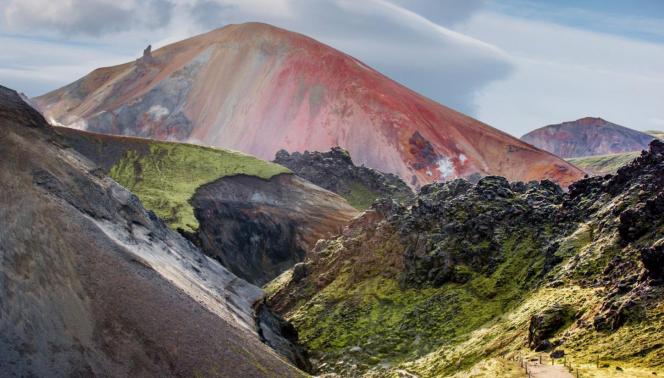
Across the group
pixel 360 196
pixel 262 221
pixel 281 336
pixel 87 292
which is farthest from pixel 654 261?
pixel 360 196

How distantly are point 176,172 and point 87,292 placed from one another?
281 feet

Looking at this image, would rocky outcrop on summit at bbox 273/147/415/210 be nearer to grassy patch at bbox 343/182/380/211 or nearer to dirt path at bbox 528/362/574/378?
grassy patch at bbox 343/182/380/211

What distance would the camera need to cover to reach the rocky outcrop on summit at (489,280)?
221 feet

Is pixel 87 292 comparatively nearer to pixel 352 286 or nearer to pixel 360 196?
pixel 352 286

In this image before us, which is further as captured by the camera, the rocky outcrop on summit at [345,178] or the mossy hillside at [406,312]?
the rocky outcrop on summit at [345,178]

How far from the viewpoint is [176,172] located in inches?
5955

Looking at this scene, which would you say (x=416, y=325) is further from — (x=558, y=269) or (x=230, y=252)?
(x=230, y=252)

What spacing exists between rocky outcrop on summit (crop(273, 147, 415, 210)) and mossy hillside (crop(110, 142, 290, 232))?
22016 mm

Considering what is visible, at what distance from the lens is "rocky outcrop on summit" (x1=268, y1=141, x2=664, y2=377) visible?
221 ft

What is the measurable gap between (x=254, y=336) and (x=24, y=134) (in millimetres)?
31776

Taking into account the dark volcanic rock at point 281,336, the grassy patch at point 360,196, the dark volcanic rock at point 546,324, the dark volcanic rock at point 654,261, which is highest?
the dark volcanic rock at point 654,261

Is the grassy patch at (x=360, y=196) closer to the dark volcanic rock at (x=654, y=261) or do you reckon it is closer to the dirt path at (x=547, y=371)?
the dark volcanic rock at (x=654, y=261)

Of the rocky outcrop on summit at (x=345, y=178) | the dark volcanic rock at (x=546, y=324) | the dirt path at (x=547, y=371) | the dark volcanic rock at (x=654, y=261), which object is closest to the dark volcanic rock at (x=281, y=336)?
the dark volcanic rock at (x=546, y=324)

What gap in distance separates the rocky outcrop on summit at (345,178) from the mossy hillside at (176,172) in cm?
2202
